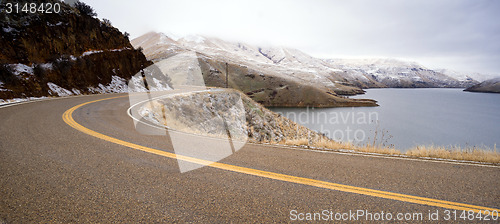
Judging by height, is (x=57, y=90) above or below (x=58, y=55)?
below

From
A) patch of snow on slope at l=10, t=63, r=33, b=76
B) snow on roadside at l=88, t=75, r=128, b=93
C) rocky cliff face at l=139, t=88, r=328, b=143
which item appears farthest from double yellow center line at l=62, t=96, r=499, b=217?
snow on roadside at l=88, t=75, r=128, b=93

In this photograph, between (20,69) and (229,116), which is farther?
(229,116)

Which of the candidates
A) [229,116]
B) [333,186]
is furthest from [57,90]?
[333,186]

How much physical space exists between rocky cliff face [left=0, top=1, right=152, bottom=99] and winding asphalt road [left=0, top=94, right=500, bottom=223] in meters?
16.6

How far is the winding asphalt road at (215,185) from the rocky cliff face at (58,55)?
Result: 16595mm

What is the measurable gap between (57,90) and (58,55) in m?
5.15

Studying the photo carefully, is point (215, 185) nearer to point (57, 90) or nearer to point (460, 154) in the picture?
point (460, 154)

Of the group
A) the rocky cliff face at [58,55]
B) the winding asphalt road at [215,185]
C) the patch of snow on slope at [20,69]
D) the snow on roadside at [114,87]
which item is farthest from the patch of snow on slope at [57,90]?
the winding asphalt road at [215,185]

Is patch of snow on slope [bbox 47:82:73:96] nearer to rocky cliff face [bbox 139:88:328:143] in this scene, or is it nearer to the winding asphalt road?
rocky cliff face [bbox 139:88:328:143]

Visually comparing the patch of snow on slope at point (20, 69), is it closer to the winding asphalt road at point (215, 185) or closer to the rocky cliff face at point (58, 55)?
the rocky cliff face at point (58, 55)

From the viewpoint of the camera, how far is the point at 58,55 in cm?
2248

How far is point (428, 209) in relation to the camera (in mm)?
3279

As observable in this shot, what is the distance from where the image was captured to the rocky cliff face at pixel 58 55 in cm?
1812

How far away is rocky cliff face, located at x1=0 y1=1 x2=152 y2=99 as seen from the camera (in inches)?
714
